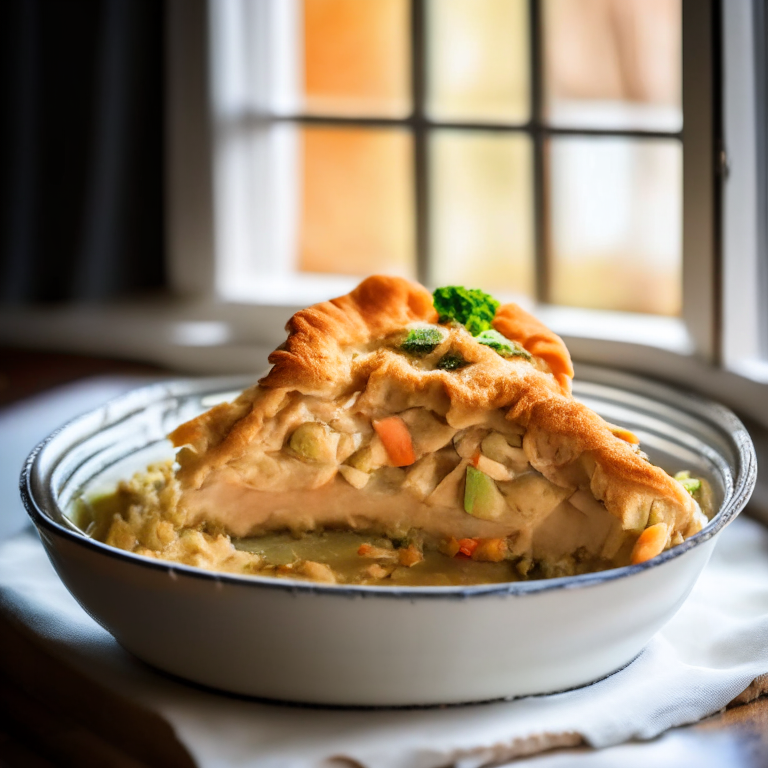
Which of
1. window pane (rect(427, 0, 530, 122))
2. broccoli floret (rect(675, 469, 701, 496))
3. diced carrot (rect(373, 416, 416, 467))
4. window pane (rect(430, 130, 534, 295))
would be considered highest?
window pane (rect(427, 0, 530, 122))

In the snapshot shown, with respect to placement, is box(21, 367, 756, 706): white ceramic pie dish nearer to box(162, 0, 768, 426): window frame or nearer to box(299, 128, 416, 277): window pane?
box(162, 0, 768, 426): window frame

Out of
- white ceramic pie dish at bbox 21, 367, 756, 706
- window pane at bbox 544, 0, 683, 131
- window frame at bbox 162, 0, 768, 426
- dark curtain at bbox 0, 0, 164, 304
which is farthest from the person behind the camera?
dark curtain at bbox 0, 0, 164, 304

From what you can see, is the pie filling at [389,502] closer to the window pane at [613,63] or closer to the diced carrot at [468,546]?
the diced carrot at [468,546]

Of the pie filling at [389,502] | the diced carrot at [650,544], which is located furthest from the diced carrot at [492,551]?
the diced carrot at [650,544]

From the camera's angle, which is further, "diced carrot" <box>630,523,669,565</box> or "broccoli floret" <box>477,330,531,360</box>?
"broccoli floret" <box>477,330,531,360</box>

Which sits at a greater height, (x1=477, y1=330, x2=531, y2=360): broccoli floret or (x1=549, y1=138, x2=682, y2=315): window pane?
(x1=549, y1=138, x2=682, y2=315): window pane

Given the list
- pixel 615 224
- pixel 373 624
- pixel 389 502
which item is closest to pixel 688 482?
pixel 389 502

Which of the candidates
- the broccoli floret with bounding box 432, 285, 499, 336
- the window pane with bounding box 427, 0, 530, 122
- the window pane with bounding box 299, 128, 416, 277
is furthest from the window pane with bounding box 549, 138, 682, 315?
the broccoli floret with bounding box 432, 285, 499, 336
